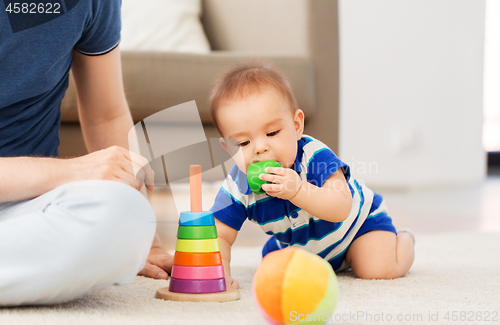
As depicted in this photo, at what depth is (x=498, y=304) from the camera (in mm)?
608

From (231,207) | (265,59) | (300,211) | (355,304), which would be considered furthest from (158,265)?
(265,59)

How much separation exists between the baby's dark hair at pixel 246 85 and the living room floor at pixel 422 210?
172 mm

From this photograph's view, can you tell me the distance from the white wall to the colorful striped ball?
2147mm

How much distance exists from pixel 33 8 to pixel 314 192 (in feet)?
1.70

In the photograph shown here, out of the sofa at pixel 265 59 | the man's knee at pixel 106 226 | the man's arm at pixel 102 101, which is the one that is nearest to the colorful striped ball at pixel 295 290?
the man's knee at pixel 106 226

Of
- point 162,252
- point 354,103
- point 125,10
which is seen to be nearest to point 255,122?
point 162,252

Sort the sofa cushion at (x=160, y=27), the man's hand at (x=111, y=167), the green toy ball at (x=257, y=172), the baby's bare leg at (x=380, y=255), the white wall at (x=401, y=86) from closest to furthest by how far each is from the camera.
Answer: the man's hand at (x=111, y=167), the green toy ball at (x=257, y=172), the baby's bare leg at (x=380, y=255), the sofa cushion at (x=160, y=27), the white wall at (x=401, y=86)

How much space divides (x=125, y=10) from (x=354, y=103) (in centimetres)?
141

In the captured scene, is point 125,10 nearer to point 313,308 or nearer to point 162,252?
point 162,252

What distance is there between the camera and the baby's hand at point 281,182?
704 mm

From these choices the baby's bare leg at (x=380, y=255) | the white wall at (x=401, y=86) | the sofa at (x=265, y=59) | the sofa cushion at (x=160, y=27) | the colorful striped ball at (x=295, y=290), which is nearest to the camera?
the colorful striped ball at (x=295, y=290)

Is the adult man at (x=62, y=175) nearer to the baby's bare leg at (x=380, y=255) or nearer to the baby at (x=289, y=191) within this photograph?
the baby at (x=289, y=191)

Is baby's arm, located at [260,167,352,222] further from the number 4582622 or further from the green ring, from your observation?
the number 4582622

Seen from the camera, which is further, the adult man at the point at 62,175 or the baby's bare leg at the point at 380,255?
the baby's bare leg at the point at 380,255
